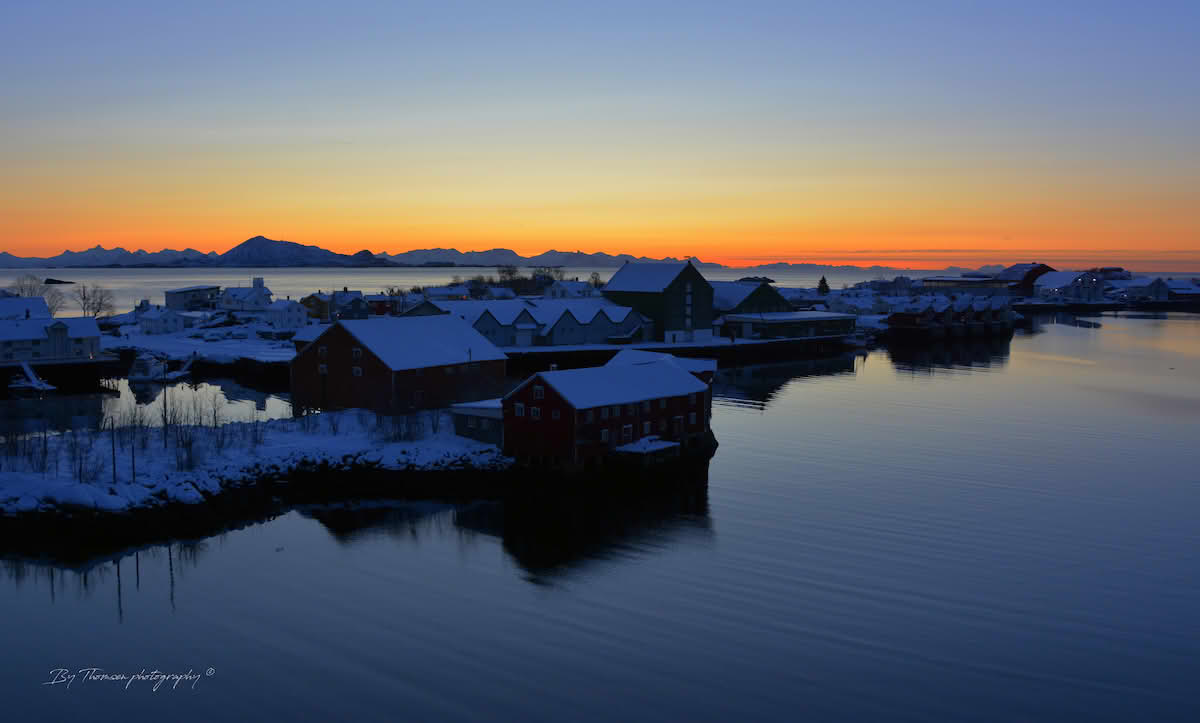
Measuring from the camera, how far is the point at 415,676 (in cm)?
1859

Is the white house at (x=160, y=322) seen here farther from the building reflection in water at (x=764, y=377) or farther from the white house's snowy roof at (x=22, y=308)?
the building reflection in water at (x=764, y=377)

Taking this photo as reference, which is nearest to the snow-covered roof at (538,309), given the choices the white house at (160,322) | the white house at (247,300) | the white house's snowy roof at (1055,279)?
the white house at (160,322)

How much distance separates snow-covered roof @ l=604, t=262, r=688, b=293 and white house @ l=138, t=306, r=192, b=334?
4054cm

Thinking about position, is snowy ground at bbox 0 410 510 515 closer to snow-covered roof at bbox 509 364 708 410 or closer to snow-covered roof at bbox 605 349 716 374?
snow-covered roof at bbox 509 364 708 410

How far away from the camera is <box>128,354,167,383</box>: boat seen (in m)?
60.5

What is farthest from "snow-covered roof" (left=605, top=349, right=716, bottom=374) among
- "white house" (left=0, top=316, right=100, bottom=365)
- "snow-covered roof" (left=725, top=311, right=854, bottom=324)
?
"snow-covered roof" (left=725, top=311, right=854, bottom=324)

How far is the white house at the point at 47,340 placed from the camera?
56.8 m

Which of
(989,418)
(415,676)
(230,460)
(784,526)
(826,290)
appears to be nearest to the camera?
(415,676)

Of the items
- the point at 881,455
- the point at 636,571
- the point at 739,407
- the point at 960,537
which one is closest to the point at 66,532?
the point at 636,571

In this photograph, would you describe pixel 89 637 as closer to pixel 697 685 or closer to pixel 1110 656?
pixel 697 685

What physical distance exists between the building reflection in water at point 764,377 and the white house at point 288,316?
1679 inches

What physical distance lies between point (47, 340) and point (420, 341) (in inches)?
1235

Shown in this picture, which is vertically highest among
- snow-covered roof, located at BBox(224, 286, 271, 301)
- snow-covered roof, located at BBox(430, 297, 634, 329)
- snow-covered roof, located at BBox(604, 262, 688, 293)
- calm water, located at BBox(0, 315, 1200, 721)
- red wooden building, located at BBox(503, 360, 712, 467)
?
snow-covered roof, located at BBox(604, 262, 688, 293)

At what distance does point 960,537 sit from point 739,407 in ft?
81.2
